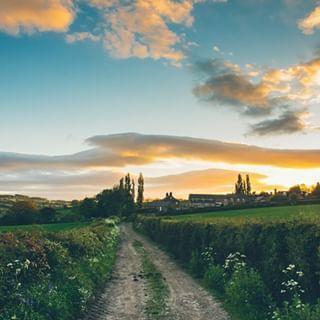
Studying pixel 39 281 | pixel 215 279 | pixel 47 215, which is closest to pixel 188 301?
pixel 215 279

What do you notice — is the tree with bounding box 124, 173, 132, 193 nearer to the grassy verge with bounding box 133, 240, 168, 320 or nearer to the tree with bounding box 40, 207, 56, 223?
the tree with bounding box 40, 207, 56, 223

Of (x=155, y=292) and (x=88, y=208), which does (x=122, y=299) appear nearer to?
(x=155, y=292)

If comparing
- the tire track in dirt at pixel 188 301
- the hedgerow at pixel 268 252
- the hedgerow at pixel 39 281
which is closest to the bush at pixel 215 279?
the hedgerow at pixel 268 252

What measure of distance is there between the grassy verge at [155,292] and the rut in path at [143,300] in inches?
8.4

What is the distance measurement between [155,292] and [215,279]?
2749 mm

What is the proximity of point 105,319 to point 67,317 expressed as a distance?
1191 millimetres

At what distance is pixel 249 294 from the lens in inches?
555

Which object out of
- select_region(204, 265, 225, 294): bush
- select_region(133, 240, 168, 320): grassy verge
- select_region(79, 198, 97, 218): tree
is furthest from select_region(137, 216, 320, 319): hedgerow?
select_region(79, 198, 97, 218): tree

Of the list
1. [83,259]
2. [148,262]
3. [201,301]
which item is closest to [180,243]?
[148,262]

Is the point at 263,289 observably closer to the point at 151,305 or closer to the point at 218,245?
the point at 151,305

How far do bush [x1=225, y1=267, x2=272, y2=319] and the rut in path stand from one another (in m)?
0.65

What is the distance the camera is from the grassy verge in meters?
13.8

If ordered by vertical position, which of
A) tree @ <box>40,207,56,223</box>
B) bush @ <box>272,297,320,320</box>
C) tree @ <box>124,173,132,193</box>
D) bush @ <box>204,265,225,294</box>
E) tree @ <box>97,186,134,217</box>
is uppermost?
tree @ <box>124,173,132,193</box>

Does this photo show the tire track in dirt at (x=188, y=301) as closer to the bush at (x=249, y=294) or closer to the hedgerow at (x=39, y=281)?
the bush at (x=249, y=294)
